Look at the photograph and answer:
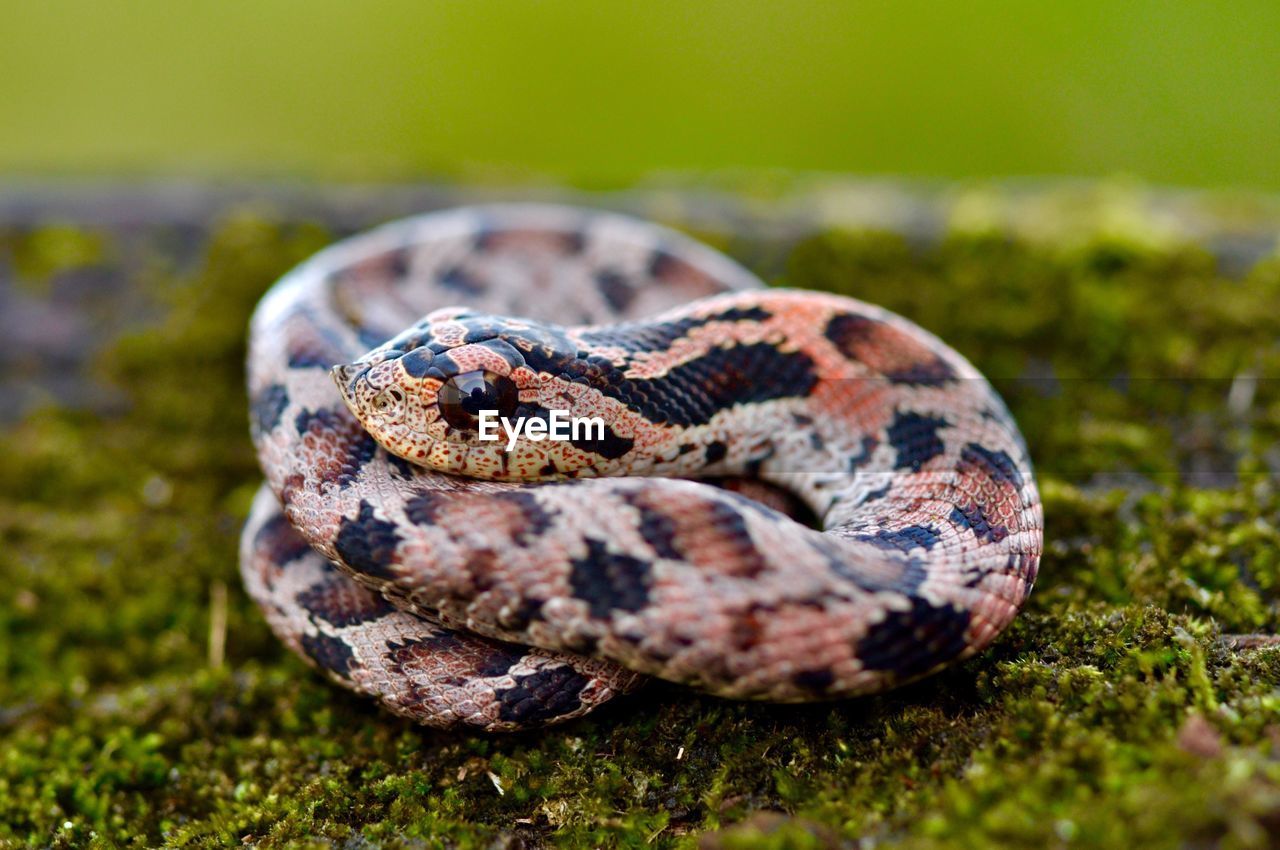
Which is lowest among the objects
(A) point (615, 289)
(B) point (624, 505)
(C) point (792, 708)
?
(C) point (792, 708)

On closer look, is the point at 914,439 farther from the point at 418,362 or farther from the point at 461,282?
the point at 461,282

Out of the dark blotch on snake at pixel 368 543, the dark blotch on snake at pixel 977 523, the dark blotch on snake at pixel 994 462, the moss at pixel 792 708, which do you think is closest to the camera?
the moss at pixel 792 708

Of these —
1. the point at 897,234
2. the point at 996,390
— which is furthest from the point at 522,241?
the point at 996,390

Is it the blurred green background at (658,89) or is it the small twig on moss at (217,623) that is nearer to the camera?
the small twig on moss at (217,623)

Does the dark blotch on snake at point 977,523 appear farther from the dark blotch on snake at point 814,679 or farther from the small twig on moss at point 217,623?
the small twig on moss at point 217,623

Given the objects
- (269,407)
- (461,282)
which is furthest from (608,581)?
(461,282)

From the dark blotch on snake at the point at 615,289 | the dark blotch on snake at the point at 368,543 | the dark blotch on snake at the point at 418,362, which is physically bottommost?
the dark blotch on snake at the point at 368,543

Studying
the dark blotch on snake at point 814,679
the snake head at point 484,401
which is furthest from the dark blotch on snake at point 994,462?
the snake head at point 484,401
